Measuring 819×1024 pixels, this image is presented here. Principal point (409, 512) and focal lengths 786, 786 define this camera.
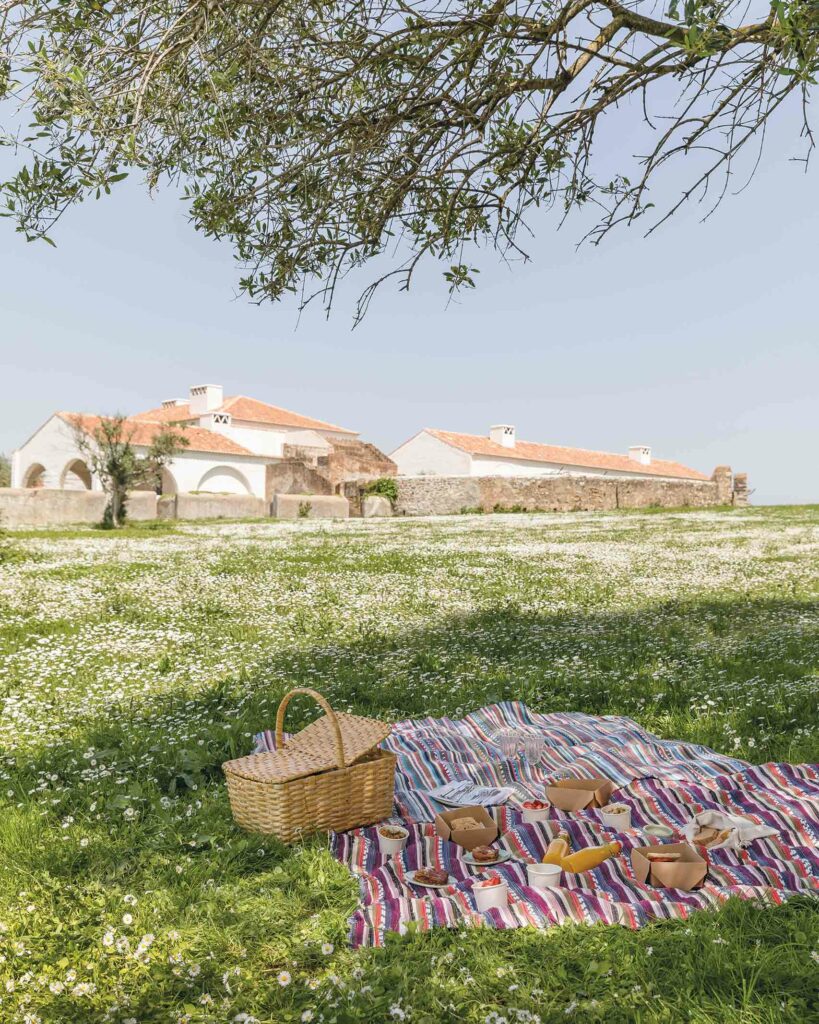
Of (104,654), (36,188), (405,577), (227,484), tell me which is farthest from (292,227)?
(227,484)

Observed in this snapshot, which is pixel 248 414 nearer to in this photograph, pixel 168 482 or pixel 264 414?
pixel 264 414

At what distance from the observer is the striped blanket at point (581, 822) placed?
12.1ft

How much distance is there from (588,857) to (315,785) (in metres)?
1.55

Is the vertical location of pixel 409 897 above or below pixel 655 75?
below

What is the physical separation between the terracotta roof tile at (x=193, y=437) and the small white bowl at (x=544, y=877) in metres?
53.9

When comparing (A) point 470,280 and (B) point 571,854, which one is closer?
(B) point 571,854

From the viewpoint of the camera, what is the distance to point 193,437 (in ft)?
194

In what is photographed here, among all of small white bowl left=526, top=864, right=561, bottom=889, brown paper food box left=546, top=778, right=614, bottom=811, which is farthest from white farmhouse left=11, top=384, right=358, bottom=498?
small white bowl left=526, top=864, right=561, bottom=889

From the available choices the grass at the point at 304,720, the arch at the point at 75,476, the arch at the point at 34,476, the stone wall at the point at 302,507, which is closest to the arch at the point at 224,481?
the arch at the point at 75,476

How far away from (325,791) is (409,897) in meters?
0.92

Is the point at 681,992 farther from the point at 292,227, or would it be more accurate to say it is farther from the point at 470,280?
the point at 292,227

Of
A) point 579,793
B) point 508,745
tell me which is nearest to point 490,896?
point 579,793

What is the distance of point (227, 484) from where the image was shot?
6031 centimetres

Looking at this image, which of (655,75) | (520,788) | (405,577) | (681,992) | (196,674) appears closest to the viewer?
(681,992)
